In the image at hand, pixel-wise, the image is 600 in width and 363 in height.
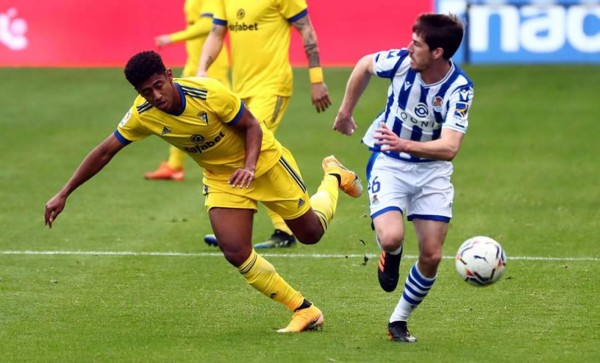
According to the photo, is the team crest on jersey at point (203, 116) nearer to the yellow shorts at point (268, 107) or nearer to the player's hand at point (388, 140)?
the player's hand at point (388, 140)

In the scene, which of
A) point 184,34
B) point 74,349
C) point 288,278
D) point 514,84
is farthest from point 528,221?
point 514,84

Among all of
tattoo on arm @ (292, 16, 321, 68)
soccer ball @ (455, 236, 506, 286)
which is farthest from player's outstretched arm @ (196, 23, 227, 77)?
soccer ball @ (455, 236, 506, 286)

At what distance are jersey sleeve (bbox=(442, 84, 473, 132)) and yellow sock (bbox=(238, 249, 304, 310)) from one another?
4.95 ft

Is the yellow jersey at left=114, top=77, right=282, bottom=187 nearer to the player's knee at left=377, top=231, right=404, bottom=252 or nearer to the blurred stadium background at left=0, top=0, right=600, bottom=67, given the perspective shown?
the player's knee at left=377, top=231, right=404, bottom=252

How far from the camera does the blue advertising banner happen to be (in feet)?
80.9

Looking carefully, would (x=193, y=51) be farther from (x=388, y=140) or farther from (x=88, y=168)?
(x=388, y=140)

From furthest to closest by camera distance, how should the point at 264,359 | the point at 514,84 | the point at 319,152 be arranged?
1. the point at 514,84
2. the point at 319,152
3. the point at 264,359

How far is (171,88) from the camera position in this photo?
26.1ft

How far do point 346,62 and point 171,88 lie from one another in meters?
17.5

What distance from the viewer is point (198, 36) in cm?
1592

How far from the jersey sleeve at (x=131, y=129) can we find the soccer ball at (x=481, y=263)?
219 cm

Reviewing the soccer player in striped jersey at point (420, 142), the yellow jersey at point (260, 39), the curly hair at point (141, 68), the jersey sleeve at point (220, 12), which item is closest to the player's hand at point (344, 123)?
the soccer player in striped jersey at point (420, 142)

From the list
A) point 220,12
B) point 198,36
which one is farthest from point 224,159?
point 198,36

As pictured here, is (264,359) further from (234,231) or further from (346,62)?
(346,62)
